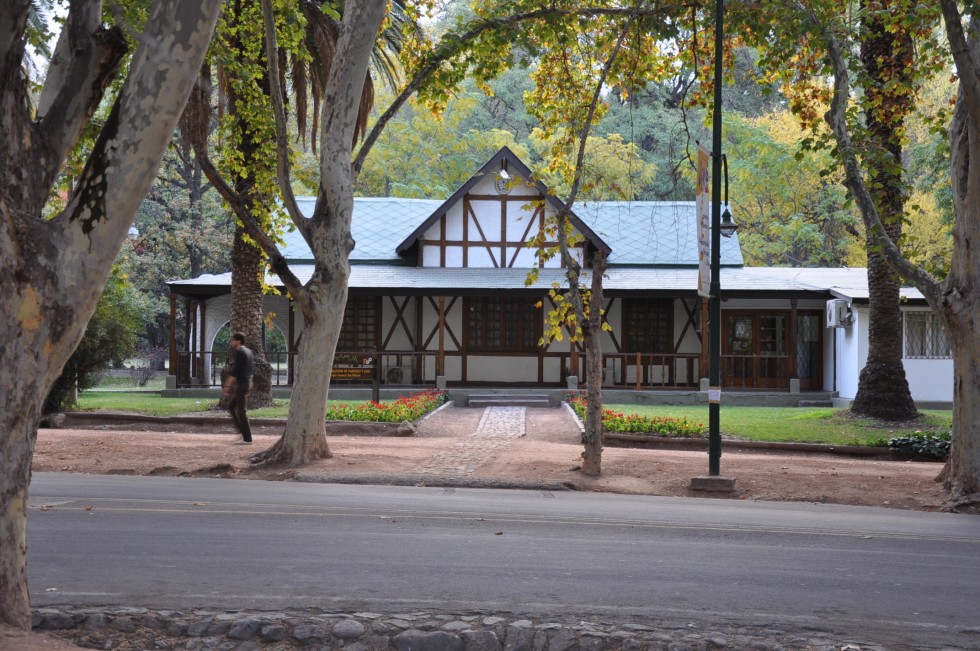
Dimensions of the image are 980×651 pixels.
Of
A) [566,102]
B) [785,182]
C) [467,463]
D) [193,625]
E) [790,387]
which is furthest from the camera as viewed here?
[785,182]

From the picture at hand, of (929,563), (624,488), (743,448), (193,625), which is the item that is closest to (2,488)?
(193,625)

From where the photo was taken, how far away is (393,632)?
236 inches

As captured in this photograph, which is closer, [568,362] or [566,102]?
[566,102]

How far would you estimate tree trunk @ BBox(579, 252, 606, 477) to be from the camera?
1378 centimetres

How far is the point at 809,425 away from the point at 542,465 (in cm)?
849

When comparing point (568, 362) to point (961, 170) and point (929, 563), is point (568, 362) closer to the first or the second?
point (961, 170)

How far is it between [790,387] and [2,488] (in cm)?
2589

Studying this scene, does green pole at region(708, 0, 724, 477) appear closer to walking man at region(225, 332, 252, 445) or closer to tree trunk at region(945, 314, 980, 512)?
tree trunk at region(945, 314, 980, 512)

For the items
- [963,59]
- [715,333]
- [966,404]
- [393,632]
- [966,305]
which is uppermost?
[963,59]

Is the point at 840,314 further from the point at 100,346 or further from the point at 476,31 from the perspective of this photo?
the point at 100,346

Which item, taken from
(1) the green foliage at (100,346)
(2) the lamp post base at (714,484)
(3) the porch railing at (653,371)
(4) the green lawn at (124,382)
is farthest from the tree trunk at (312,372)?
(4) the green lawn at (124,382)

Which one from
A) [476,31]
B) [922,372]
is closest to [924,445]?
[476,31]

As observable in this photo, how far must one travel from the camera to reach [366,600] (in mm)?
6547

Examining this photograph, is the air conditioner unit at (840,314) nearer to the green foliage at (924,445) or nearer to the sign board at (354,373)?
the green foliage at (924,445)
